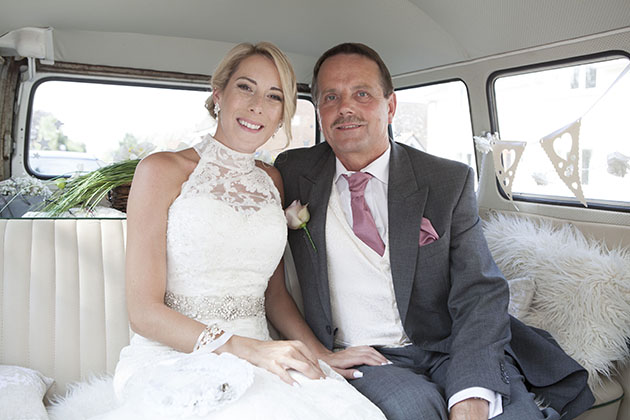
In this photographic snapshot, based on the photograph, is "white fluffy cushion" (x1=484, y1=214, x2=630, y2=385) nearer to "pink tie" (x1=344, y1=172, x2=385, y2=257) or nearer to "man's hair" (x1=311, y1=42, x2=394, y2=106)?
"pink tie" (x1=344, y1=172, x2=385, y2=257)

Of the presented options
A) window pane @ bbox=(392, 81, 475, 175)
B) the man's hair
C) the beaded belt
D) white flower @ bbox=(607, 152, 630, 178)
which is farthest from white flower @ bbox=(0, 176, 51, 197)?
white flower @ bbox=(607, 152, 630, 178)

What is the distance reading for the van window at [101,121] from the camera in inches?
165

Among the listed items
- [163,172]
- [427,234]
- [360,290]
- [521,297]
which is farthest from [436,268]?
[163,172]

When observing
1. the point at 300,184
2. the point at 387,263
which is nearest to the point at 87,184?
the point at 300,184

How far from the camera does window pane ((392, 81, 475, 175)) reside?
3.99 meters

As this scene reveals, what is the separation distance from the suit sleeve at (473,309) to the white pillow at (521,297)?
0.57 metres

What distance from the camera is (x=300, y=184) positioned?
92.4 inches

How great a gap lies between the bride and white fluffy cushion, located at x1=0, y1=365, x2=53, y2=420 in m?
0.27

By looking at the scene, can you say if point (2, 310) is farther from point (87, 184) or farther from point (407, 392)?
point (407, 392)

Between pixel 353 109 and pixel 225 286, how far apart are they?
910 mm

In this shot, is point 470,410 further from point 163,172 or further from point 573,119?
point 573,119

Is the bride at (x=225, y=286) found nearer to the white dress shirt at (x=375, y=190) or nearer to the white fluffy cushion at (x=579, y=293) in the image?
the white dress shirt at (x=375, y=190)

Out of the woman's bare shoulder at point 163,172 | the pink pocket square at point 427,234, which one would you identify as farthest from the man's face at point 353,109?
the woman's bare shoulder at point 163,172

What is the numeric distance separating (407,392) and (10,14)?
3406 millimetres
